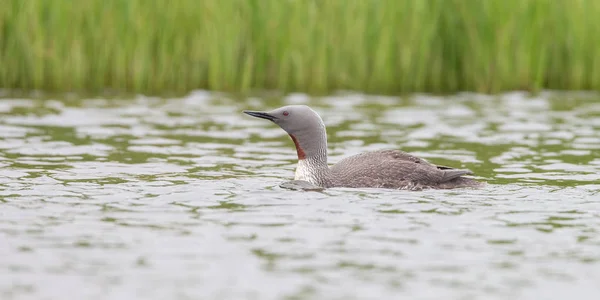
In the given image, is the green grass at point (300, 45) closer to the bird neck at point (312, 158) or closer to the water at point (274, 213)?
the water at point (274, 213)

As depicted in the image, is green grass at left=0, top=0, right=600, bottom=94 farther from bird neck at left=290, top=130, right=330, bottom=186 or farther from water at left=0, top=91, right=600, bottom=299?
bird neck at left=290, top=130, right=330, bottom=186

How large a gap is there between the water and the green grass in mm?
1069

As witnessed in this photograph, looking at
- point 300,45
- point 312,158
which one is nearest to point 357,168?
point 312,158

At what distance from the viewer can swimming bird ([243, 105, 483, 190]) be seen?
8320 mm

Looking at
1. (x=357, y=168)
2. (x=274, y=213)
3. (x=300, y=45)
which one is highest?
(x=300, y=45)

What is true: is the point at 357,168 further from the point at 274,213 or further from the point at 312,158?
the point at 274,213

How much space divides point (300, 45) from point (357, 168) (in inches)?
215

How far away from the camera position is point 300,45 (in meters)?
13.7

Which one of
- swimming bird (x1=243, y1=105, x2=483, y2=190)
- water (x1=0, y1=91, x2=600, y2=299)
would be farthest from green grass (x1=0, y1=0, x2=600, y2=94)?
swimming bird (x1=243, y1=105, x2=483, y2=190)

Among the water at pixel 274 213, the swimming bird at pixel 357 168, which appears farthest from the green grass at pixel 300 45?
the swimming bird at pixel 357 168

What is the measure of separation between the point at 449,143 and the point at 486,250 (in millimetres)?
5254

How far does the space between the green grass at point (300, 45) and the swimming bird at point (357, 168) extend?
4917mm

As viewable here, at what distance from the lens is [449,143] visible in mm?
A: 11203

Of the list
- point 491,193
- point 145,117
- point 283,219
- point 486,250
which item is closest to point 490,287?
point 486,250
